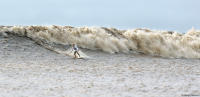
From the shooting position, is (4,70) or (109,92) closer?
(109,92)

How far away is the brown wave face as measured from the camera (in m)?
21.1

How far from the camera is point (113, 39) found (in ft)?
72.4

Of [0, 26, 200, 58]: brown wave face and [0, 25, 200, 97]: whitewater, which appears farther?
[0, 26, 200, 58]: brown wave face

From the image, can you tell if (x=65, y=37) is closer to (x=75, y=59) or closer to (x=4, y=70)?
(x=75, y=59)

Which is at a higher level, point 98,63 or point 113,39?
point 113,39

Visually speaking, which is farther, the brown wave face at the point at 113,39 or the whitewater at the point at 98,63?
the brown wave face at the point at 113,39

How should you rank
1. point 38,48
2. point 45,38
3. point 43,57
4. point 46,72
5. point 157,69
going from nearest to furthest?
point 46,72 < point 157,69 < point 43,57 < point 38,48 < point 45,38

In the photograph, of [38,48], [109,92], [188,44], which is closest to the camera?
[109,92]

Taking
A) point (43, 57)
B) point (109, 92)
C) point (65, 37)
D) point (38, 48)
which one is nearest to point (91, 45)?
point (65, 37)

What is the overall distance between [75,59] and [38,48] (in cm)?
215

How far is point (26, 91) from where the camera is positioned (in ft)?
34.4

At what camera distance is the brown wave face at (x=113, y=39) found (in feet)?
69.4

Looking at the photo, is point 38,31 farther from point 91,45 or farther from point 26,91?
point 26,91

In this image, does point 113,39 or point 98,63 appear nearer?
point 98,63
